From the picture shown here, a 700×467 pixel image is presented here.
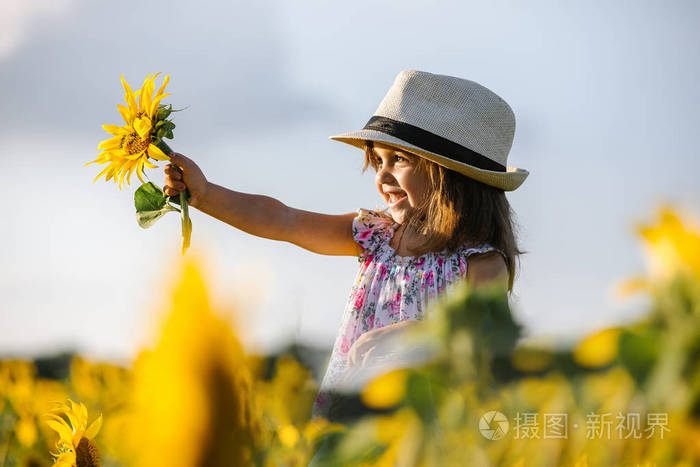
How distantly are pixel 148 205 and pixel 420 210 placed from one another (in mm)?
947

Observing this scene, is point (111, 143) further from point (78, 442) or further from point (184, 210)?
point (78, 442)

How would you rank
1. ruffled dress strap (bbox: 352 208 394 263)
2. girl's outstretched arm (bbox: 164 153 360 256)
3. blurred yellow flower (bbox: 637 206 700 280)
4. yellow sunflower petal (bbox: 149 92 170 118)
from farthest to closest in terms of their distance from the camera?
ruffled dress strap (bbox: 352 208 394 263)
girl's outstretched arm (bbox: 164 153 360 256)
yellow sunflower petal (bbox: 149 92 170 118)
blurred yellow flower (bbox: 637 206 700 280)

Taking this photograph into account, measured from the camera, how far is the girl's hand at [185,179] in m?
2.25

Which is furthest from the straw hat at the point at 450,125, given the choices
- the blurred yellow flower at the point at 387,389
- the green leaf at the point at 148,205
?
the blurred yellow flower at the point at 387,389

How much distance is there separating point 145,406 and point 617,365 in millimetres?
211

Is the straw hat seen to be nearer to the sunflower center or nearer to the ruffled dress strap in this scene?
the ruffled dress strap

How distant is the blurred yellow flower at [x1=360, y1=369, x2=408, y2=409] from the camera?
0.46 meters

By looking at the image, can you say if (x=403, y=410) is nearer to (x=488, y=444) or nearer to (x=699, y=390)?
(x=488, y=444)

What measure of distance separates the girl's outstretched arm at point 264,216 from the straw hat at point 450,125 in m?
0.33

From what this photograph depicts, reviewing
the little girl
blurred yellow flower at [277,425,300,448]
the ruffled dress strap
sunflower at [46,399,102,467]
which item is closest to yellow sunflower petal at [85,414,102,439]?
sunflower at [46,399,102,467]

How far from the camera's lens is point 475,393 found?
437mm

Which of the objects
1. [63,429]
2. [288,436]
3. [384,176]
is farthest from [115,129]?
[288,436]

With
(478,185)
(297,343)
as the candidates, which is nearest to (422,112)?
(478,185)

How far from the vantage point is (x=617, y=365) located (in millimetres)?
357
